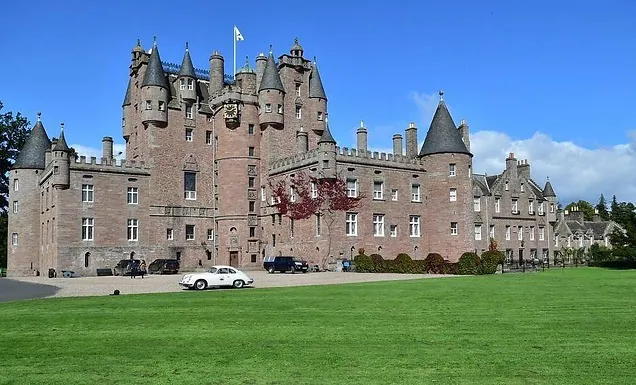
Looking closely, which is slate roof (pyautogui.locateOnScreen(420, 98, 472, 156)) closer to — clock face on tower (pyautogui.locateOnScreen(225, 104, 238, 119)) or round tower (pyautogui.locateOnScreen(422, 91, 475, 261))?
round tower (pyautogui.locateOnScreen(422, 91, 475, 261))

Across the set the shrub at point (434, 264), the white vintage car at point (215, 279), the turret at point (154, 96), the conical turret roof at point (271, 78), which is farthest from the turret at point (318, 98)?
the white vintage car at point (215, 279)

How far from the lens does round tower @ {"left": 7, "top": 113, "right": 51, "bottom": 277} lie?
2146 inches

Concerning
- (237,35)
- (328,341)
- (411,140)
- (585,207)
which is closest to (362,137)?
(411,140)

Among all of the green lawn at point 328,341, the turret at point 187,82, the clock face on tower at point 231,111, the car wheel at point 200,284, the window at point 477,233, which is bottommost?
the car wheel at point 200,284

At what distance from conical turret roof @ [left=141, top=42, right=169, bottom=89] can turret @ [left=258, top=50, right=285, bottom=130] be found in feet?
28.0

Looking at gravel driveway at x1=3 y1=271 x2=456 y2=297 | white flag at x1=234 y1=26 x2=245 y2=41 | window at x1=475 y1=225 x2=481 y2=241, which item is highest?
white flag at x1=234 y1=26 x2=245 y2=41

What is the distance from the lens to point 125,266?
156 ft

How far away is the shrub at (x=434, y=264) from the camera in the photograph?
40094mm

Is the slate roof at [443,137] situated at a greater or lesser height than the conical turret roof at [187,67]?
lesser

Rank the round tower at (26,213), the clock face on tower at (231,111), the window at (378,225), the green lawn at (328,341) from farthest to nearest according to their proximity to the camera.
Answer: the round tower at (26,213) → the clock face on tower at (231,111) → the window at (378,225) → the green lawn at (328,341)

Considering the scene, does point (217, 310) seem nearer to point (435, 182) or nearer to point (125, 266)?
point (125, 266)

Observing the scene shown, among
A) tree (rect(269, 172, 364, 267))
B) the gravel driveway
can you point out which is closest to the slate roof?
tree (rect(269, 172, 364, 267))

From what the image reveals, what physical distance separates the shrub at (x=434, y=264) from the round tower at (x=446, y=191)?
Result: 10130 millimetres

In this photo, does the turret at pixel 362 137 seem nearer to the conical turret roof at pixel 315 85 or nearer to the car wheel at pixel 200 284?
the conical turret roof at pixel 315 85
